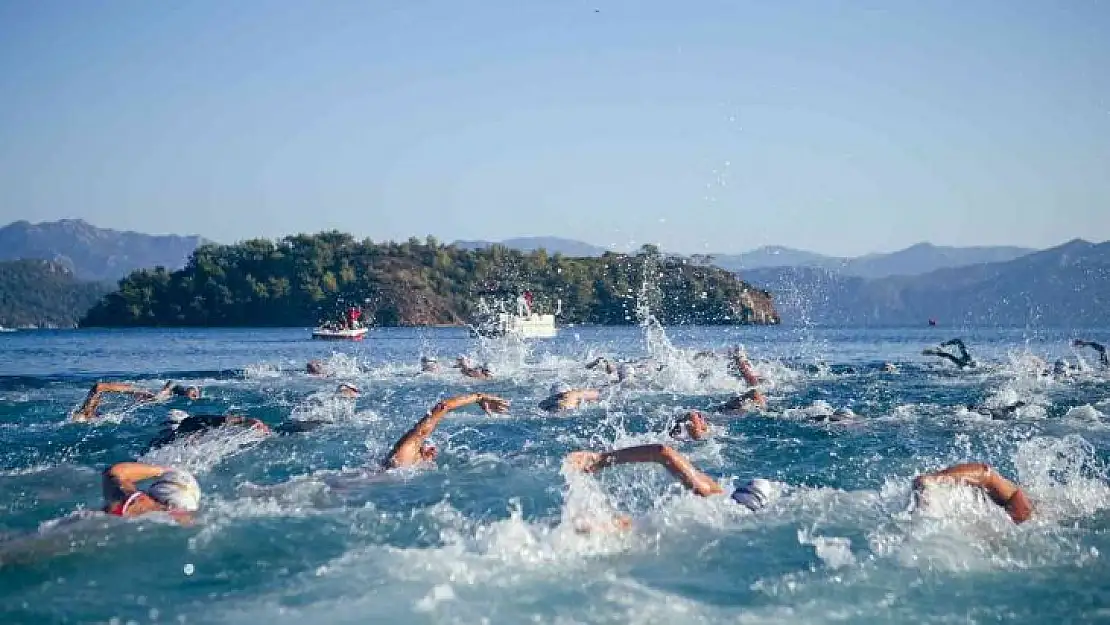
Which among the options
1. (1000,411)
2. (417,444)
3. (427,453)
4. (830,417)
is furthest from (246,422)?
(1000,411)

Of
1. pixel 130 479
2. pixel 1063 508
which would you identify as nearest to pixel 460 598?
pixel 130 479

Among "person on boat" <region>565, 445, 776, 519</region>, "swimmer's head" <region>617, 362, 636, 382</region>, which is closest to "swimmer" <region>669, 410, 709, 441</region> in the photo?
"person on boat" <region>565, 445, 776, 519</region>

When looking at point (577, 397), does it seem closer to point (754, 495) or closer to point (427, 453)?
point (427, 453)

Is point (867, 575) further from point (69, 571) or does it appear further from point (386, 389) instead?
point (386, 389)

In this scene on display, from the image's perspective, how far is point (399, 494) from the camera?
11.0 m

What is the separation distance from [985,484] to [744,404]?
1018 cm

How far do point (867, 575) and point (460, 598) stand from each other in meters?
3.17

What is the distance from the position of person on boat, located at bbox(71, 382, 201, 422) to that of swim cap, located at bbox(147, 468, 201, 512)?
9.27 m

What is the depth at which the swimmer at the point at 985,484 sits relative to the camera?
8.20 metres

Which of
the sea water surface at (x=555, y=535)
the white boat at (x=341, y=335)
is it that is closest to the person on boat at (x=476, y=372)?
the sea water surface at (x=555, y=535)

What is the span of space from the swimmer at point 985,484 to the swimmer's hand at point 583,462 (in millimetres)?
2809

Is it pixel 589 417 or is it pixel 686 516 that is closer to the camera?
pixel 686 516

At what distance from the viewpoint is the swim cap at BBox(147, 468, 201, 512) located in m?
9.06

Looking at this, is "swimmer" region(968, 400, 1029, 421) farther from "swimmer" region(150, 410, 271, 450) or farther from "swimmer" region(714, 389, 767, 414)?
"swimmer" region(150, 410, 271, 450)
